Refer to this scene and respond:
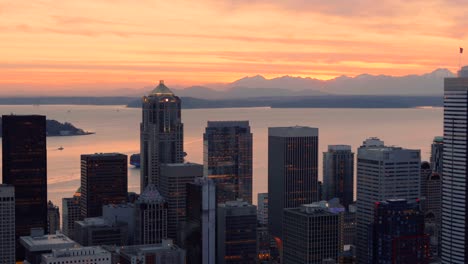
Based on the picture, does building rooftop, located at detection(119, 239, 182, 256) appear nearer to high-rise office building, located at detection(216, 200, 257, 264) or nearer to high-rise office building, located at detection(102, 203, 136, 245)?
high-rise office building, located at detection(216, 200, 257, 264)

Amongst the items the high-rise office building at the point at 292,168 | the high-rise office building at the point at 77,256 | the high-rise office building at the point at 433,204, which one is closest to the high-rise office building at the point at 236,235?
the high-rise office building at the point at 77,256

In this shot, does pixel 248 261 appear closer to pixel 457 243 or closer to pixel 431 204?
pixel 457 243

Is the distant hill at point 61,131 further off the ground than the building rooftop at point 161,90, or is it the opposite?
the building rooftop at point 161,90

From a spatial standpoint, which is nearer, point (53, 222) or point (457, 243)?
point (457, 243)

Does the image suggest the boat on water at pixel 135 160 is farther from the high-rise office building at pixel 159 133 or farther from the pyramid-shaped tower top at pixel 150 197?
the pyramid-shaped tower top at pixel 150 197

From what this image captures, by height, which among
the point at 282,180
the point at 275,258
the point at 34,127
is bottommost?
the point at 275,258

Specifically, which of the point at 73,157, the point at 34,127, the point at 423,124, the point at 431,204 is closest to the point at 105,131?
the point at 73,157

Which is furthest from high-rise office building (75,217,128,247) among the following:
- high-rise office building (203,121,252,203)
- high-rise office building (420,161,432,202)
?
high-rise office building (420,161,432,202)
